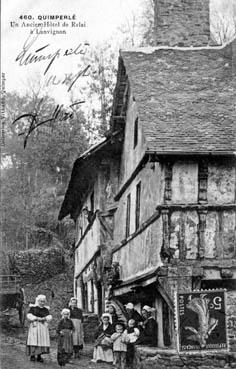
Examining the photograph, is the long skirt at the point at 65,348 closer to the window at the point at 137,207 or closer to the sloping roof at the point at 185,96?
the window at the point at 137,207

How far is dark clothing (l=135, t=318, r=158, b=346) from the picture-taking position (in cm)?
1317

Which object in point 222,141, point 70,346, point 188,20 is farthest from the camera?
point 188,20

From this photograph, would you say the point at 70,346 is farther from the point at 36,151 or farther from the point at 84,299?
the point at 36,151

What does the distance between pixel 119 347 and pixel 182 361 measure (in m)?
1.82

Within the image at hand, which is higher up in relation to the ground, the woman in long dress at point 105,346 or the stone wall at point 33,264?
the stone wall at point 33,264

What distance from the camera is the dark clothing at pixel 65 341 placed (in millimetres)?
13844

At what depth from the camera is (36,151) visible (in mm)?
25938

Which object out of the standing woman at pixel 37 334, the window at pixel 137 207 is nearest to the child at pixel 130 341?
the standing woman at pixel 37 334

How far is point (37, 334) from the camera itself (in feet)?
44.7

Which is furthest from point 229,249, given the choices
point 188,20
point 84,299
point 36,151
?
point 36,151

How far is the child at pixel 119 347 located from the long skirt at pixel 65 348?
1.06m

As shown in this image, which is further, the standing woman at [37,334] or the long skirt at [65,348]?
the long skirt at [65,348]

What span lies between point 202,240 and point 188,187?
3.35 feet

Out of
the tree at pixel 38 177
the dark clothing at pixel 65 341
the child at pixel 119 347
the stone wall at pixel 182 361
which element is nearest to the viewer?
the stone wall at pixel 182 361
